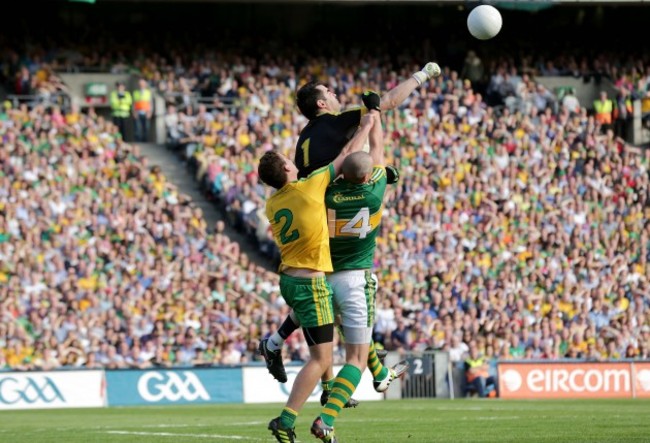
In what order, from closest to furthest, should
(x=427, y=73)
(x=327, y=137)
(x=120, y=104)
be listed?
(x=327, y=137), (x=427, y=73), (x=120, y=104)

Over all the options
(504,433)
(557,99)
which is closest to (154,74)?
(557,99)

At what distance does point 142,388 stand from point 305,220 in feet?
45.3

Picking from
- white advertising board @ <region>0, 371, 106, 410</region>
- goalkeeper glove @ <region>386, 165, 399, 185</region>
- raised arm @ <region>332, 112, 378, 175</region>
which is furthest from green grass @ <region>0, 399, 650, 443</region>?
raised arm @ <region>332, 112, 378, 175</region>

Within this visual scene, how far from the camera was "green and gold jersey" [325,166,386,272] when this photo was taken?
11711mm

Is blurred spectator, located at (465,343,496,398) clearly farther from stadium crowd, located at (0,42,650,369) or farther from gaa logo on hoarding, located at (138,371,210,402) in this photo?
gaa logo on hoarding, located at (138,371,210,402)

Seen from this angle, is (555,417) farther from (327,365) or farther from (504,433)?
(327,365)

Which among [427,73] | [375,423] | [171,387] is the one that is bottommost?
[171,387]

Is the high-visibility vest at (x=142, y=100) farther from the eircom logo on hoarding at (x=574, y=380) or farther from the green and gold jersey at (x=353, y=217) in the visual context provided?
the green and gold jersey at (x=353, y=217)

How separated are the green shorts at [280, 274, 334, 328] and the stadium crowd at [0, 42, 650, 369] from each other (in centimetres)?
1416

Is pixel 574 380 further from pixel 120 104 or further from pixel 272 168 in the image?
pixel 272 168

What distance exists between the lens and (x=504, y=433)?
14.2 m

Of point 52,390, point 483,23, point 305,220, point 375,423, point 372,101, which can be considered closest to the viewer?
point 305,220

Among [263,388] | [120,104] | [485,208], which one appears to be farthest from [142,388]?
[485,208]

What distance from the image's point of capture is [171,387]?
81.4 feet
